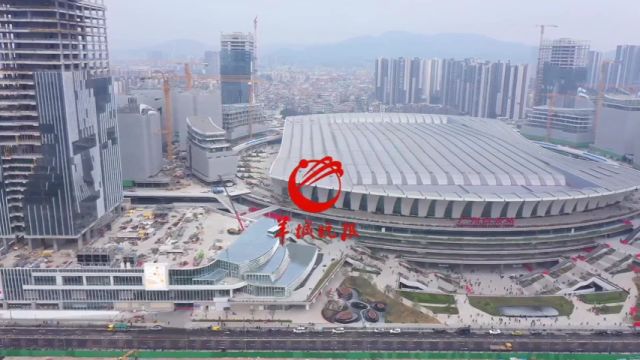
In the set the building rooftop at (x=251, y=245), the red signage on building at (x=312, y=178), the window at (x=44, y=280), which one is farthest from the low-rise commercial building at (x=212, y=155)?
the window at (x=44, y=280)

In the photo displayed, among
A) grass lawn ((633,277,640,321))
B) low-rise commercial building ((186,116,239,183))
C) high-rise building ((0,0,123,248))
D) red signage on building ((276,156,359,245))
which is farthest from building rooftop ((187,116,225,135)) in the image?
grass lawn ((633,277,640,321))

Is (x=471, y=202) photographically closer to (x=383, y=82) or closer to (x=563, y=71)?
(x=563, y=71)

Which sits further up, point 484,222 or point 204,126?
point 204,126

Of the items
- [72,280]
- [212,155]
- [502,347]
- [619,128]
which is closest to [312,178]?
[212,155]

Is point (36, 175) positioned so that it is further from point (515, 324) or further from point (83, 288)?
point (515, 324)

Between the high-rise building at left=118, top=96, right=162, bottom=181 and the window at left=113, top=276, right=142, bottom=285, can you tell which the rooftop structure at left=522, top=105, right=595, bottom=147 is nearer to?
the high-rise building at left=118, top=96, right=162, bottom=181

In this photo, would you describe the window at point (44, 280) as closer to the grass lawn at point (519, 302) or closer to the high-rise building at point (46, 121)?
the high-rise building at point (46, 121)
